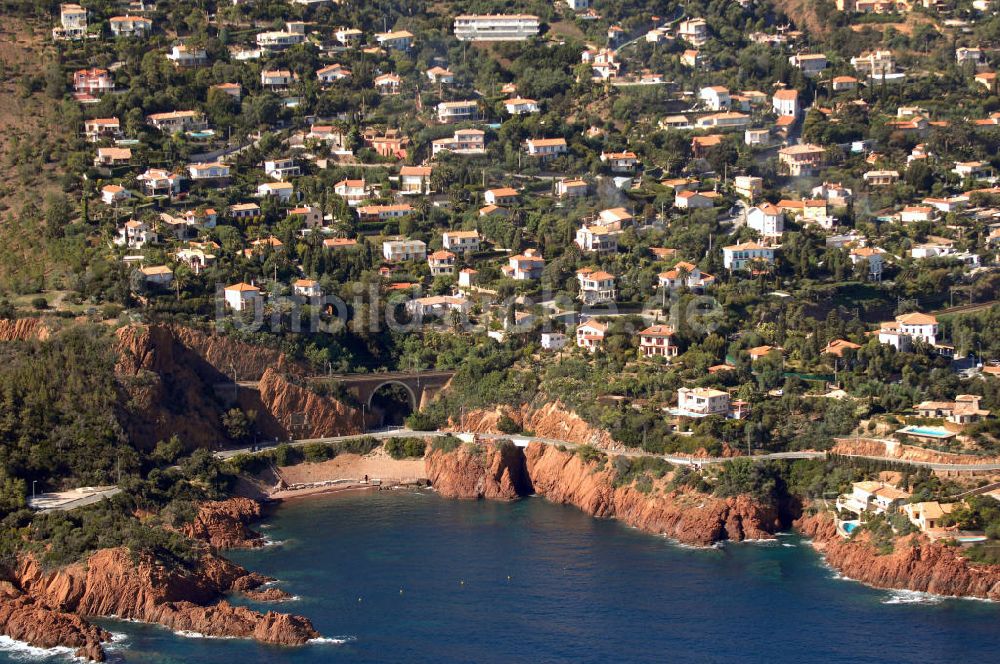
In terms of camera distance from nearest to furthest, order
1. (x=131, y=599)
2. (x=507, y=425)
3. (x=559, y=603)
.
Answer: (x=559, y=603) → (x=131, y=599) → (x=507, y=425)

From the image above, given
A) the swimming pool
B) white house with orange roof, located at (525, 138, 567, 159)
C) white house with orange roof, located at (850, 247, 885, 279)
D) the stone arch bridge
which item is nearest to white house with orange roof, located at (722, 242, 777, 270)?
white house with orange roof, located at (850, 247, 885, 279)

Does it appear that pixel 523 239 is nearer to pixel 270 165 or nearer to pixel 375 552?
pixel 270 165

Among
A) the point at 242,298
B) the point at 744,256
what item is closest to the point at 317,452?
the point at 242,298

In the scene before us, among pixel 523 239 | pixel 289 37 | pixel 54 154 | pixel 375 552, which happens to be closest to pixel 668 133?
pixel 523 239

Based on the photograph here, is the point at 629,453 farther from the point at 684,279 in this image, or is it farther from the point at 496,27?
the point at 496,27

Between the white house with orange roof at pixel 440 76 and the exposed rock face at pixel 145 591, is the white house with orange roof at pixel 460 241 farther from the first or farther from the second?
Result: the exposed rock face at pixel 145 591

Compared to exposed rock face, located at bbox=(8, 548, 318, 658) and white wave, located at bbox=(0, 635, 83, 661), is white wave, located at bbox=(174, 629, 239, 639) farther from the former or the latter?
white wave, located at bbox=(0, 635, 83, 661)

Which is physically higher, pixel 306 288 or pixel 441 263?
pixel 441 263
